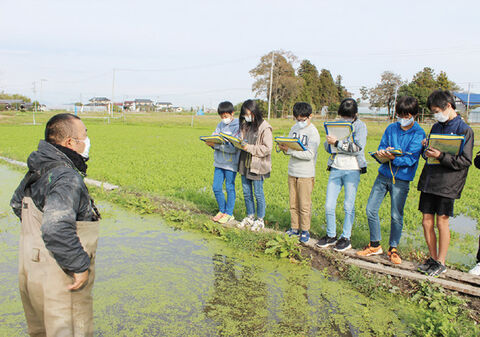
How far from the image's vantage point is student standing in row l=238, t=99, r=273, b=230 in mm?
5180

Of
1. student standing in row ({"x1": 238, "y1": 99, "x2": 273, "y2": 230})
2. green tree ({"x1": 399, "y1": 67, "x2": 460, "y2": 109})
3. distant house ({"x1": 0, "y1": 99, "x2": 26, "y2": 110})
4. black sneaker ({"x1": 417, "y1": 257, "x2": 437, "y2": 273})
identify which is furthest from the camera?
distant house ({"x1": 0, "y1": 99, "x2": 26, "y2": 110})

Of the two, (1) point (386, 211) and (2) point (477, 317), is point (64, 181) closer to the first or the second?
(2) point (477, 317)

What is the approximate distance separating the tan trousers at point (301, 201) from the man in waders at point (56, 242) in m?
3.10

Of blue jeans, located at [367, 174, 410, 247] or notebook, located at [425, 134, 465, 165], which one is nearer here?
notebook, located at [425, 134, 465, 165]

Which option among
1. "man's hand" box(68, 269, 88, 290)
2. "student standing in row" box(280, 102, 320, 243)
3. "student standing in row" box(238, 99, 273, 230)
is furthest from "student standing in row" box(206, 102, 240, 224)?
"man's hand" box(68, 269, 88, 290)

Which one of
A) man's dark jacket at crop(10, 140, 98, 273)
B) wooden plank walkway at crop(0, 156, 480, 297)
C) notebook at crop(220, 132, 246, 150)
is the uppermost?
notebook at crop(220, 132, 246, 150)

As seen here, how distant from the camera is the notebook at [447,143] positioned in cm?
360

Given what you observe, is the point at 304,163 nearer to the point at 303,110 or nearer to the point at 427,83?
the point at 303,110

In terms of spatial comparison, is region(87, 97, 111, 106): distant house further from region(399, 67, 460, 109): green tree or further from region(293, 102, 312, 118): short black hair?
region(293, 102, 312, 118): short black hair

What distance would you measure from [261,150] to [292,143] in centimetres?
60

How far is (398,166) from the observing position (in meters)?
4.18

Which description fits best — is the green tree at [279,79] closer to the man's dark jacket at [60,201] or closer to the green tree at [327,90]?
the green tree at [327,90]

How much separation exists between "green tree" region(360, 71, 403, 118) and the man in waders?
50.8 m

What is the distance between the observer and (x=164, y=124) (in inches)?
1387
